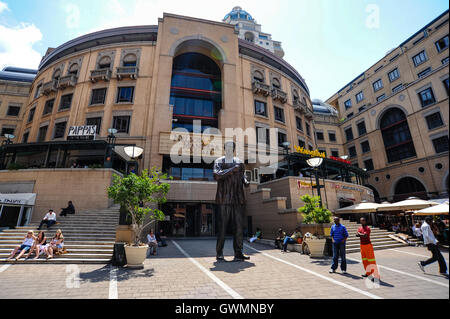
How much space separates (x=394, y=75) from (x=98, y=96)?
39.3 metres

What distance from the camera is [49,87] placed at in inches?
993

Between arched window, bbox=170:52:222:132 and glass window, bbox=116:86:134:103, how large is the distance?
4.25 meters

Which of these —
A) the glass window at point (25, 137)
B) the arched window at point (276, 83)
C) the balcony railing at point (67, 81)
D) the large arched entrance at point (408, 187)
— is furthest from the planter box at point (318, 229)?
the glass window at point (25, 137)

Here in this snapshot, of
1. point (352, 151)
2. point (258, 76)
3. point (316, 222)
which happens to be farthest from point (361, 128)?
point (316, 222)

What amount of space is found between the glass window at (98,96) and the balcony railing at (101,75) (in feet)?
3.77

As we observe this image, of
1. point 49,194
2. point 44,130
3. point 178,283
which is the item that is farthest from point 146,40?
point 178,283

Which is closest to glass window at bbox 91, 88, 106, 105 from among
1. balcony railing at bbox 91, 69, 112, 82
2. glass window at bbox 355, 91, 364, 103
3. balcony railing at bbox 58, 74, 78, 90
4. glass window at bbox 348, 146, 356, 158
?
balcony railing at bbox 91, 69, 112, 82

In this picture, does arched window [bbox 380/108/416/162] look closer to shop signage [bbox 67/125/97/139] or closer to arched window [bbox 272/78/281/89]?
arched window [bbox 272/78/281/89]

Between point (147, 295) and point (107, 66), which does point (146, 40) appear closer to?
point (107, 66)

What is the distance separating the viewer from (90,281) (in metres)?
5.88

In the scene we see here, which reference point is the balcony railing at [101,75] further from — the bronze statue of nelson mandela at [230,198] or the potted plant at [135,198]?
the bronze statue of nelson mandela at [230,198]

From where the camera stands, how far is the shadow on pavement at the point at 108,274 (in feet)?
20.2

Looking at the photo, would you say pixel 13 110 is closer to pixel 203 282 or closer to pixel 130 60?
pixel 130 60

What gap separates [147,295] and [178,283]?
1.11 m
